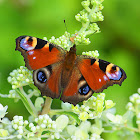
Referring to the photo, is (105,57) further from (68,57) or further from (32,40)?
(32,40)

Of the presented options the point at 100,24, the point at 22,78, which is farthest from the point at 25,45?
the point at 100,24

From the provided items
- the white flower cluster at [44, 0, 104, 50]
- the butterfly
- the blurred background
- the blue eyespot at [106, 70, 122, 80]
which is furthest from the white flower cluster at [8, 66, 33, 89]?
the blurred background

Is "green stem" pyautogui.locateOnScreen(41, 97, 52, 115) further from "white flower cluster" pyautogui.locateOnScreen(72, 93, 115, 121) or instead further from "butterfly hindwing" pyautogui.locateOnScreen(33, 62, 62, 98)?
"white flower cluster" pyautogui.locateOnScreen(72, 93, 115, 121)

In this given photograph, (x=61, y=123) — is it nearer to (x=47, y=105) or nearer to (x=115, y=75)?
(x=47, y=105)

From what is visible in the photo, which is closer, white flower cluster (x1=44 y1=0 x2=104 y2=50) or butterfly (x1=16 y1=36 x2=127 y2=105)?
butterfly (x1=16 y1=36 x2=127 y2=105)

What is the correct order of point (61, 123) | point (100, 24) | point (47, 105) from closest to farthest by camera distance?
1. point (61, 123)
2. point (47, 105)
3. point (100, 24)

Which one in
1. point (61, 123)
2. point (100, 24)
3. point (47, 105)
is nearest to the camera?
point (61, 123)

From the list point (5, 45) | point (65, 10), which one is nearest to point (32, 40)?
point (5, 45)

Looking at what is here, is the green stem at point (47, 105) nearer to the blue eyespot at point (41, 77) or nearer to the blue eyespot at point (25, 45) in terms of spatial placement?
the blue eyespot at point (41, 77)
